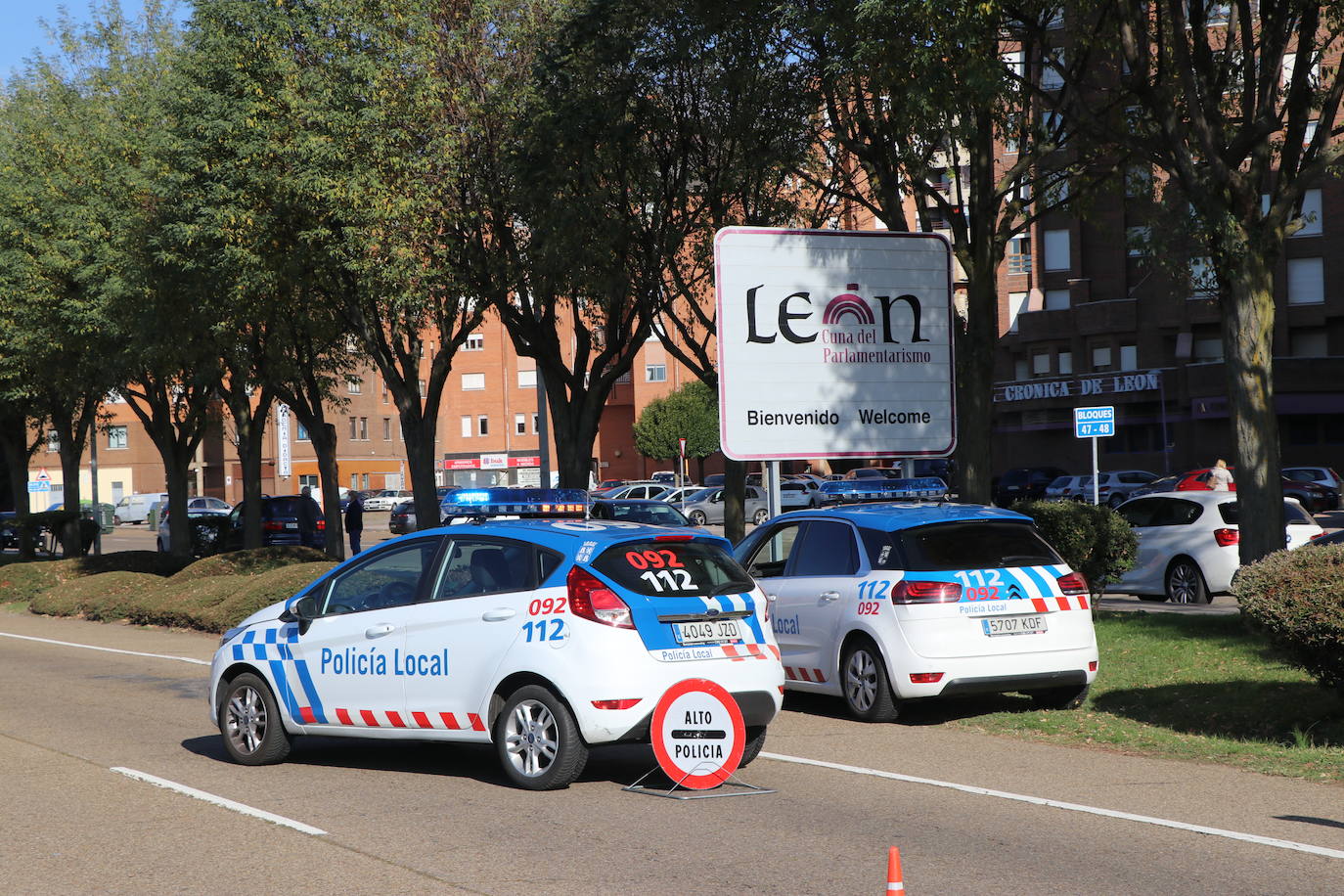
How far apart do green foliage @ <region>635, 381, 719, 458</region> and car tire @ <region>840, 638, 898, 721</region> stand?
66.9 m

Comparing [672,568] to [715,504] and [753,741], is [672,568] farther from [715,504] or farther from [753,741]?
[715,504]

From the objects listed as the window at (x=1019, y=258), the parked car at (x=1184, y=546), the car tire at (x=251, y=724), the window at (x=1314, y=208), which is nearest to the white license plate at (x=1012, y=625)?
the car tire at (x=251, y=724)

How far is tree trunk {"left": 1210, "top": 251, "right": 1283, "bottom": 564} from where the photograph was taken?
13484mm

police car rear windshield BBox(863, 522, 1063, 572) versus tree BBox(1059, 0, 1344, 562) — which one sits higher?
tree BBox(1059, 0, 1344, 562)

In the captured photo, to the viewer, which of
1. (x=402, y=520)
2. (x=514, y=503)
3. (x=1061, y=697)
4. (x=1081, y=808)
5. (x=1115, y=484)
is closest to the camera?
(x=1081, y=808)

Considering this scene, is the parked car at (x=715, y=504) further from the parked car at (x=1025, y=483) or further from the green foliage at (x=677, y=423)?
the green foliage at (x=677, y=423)

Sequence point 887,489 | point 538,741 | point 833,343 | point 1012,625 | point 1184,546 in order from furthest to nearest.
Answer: point 1184,546 → point 887,489 → point 833,343 → point 1012,625 → point 538,741

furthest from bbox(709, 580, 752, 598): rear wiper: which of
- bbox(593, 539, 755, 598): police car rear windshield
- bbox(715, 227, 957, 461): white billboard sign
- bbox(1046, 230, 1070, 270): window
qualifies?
bbox(1046, 230, 1070, 270): window

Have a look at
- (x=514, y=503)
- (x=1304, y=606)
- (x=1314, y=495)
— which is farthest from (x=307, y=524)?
(x=1314, y=495)

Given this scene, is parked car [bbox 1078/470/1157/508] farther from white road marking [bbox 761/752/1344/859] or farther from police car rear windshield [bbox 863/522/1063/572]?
Result: white road marking [bbox 761/752/1344/859]

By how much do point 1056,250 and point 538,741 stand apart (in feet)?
196

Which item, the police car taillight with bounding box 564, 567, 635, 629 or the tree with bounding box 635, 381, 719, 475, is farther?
the tree with bounding box 635, 381, 719, 475

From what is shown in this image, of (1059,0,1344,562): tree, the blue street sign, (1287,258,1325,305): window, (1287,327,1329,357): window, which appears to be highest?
(1287,258,1325,305): window

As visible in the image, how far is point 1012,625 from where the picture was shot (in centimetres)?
1077
